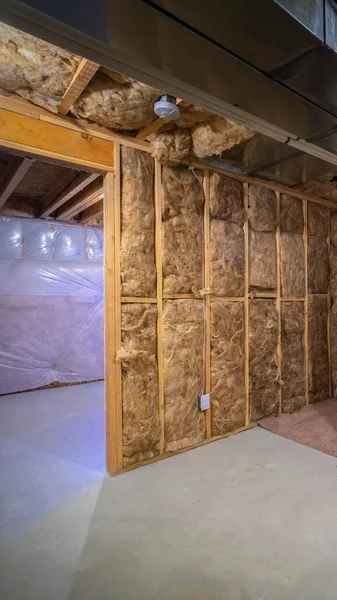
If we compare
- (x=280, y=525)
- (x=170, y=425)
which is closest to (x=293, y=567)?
(x=280, y=525)

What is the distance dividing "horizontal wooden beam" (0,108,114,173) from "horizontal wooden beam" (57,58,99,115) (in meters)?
0.14

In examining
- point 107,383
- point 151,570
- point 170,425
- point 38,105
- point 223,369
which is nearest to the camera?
point 151,570

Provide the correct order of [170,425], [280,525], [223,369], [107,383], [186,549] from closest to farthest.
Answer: [186,549], [280,525], [107,383], [170,425], [223,369]

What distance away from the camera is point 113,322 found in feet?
7.38

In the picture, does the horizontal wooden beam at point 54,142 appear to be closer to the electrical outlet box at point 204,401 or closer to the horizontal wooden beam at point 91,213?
the electrical outlet box at point 204,401

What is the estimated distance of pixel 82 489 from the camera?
2.06 m

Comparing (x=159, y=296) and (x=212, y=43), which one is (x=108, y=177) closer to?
(x=159, y=296)

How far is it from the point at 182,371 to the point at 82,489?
1023mm

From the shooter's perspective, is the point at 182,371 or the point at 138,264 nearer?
the point at 138,264

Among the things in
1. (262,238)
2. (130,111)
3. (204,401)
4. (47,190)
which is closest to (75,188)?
(47,190)

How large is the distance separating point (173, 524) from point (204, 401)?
3.38 ft

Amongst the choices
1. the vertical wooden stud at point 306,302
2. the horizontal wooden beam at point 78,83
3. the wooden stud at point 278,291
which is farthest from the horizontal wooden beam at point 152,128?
the vertical wooden stud at point 306,302

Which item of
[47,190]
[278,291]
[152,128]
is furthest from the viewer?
[47,190]

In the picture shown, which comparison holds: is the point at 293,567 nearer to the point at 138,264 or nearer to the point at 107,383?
the point at 107,383
